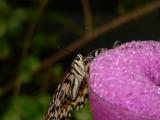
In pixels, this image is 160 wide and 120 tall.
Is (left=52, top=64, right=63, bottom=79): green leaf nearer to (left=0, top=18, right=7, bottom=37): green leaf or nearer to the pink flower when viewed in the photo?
(left=0, top=18, right=7, bottom=37): green leaf

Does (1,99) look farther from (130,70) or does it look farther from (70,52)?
(130,70)

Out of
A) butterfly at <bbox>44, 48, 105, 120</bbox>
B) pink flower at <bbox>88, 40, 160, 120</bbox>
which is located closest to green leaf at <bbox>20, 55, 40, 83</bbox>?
butterfly at <bbox>44, 48, 105, 120</bbox>

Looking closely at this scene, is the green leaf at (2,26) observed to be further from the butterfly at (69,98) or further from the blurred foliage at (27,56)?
the butterfly at (69,98)

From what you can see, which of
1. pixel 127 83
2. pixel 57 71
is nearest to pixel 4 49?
pixel 57 71

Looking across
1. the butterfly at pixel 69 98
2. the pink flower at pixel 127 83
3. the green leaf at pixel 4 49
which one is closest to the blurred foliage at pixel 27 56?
the green leaf at pixel 4 49

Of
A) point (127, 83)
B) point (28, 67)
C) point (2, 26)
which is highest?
point (2, 26)

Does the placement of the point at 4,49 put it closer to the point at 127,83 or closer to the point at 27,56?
the point at 27,56

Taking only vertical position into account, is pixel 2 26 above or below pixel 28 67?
above
